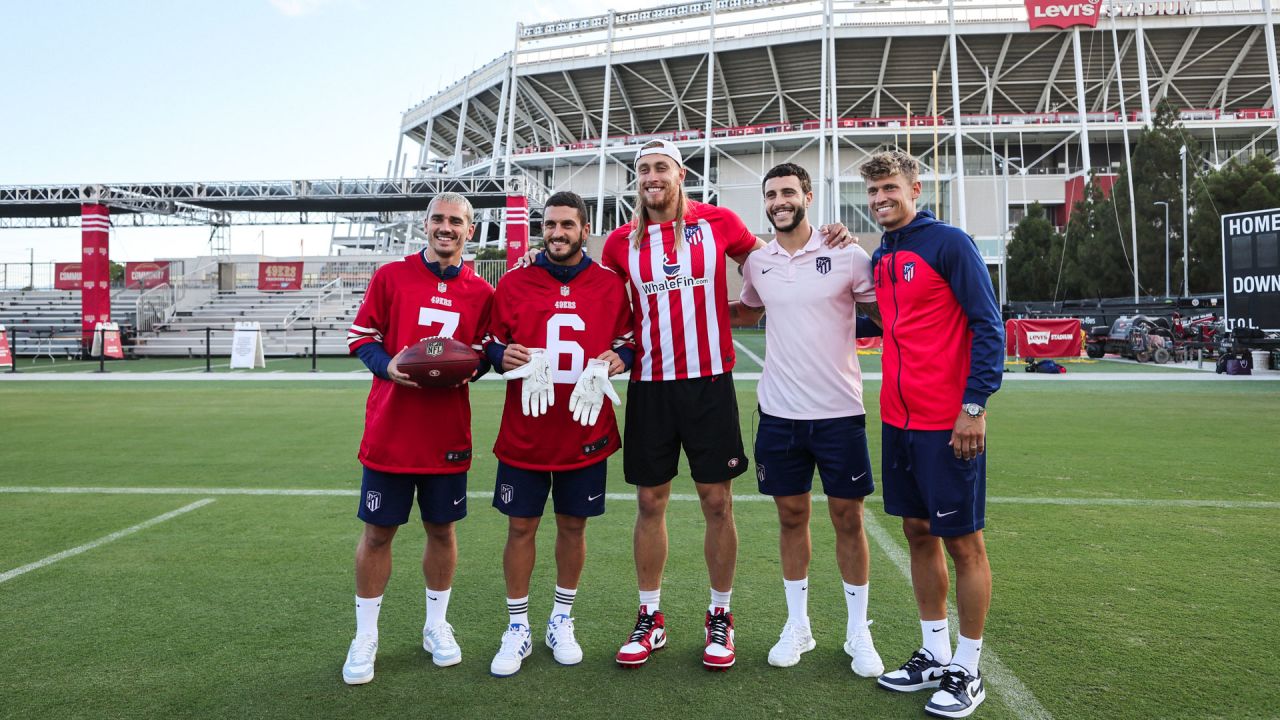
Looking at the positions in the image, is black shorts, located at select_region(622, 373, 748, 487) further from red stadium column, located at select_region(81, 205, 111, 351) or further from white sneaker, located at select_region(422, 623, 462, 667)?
red stadium column, located at select_region(81, 205, 111, 351)

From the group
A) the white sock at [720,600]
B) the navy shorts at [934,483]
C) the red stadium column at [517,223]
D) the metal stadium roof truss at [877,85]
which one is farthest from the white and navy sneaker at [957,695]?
the metal stadium roof truss at [877,85]

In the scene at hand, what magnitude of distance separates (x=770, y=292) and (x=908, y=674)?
63.2 inches

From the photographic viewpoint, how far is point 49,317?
29266 mm

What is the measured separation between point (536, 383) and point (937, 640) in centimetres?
187

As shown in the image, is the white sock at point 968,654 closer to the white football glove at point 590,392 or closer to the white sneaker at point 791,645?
the white sneaker at point 791,645

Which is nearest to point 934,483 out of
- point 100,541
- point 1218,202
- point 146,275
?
point 100,541

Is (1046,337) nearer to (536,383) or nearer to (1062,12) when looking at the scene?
(536,383)

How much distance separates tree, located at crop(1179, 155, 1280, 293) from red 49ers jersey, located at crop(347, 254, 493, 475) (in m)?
31.3

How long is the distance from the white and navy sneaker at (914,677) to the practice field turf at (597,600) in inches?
2.7

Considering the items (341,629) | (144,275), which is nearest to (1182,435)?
(341,629)

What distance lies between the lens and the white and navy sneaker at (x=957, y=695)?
256 centimetres

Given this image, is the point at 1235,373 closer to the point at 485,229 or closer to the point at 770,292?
the point at 770,292

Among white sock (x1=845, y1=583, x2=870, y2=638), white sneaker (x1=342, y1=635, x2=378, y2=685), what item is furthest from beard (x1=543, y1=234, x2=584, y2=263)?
white sock (x1=845, y1=583, x2=870, y2=638)

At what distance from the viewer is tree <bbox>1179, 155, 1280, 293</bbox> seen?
25766mm
